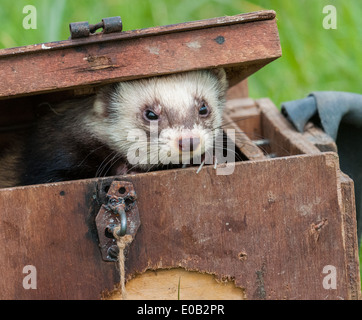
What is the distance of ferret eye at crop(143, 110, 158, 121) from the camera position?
264 centimetres

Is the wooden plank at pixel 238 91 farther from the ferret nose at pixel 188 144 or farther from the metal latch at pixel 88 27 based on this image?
the metal latch at pixel 88 27

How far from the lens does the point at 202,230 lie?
2260mm

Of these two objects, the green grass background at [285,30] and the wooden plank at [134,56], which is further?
the green grass background at [285,30]

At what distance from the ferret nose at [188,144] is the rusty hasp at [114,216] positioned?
0.29 meters

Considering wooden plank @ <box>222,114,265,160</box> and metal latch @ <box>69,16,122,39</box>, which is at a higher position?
metal latch @ <box>69,16,122,39</box>

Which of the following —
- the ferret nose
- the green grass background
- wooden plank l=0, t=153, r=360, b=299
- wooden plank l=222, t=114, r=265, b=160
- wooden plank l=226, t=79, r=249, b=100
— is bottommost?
wooden plank l=0, t=153, r=360, b=299

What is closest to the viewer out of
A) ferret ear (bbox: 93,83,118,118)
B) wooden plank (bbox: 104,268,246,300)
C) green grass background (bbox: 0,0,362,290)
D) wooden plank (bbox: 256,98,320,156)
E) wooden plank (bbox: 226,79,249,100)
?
wooden plank (bbox: 104,268,246,300)

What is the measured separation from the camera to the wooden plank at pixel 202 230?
219 cm

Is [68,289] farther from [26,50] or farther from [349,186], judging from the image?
[349,186]

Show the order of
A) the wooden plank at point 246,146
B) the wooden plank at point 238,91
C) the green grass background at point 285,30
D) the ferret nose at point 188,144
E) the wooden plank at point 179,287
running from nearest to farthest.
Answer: the wooden plank at point 179,287 < the ferret nose at point 188,144 < the wooden plank at point 246,146 < the wooden plank at point 238,91 < the green grass background at point 285,30

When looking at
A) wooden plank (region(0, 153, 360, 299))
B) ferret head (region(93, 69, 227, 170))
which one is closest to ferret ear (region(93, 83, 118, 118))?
ferret head (region(93, 69, 227, 170))

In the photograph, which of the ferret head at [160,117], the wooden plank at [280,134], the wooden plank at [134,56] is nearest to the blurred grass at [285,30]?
the wooden plank at [280,134]

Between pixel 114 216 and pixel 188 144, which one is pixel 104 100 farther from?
pixel 114 216

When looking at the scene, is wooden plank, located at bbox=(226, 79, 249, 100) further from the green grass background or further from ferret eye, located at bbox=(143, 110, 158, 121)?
ferret eye, located at bbox=(143, 110, 158, 121)
